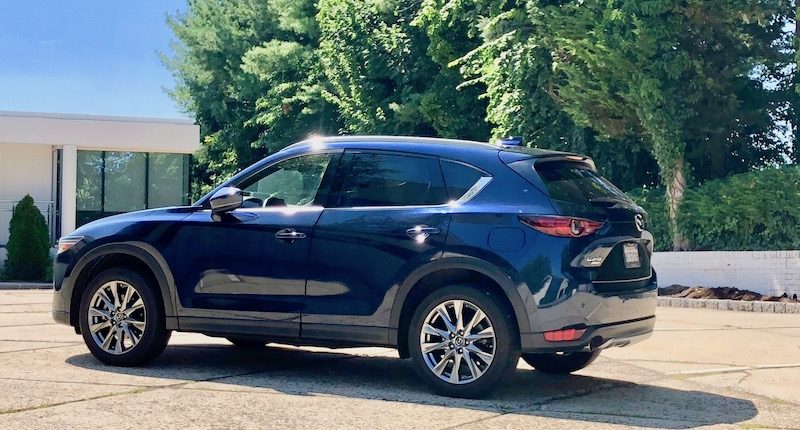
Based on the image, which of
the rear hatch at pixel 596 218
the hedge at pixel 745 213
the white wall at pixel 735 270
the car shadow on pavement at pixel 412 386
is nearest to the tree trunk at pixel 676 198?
the hedge at pixel 745 213

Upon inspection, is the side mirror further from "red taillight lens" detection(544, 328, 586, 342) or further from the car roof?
"red taillight lens" detection(544, 328, 586, 342)

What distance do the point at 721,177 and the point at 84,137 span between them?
1595 centimetres

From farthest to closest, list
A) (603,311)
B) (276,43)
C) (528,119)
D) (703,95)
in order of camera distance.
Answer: (276,43)
(528,119)
(703,95)
(603,311)

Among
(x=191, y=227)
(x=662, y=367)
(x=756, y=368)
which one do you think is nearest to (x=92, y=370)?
(x=191, y=227)

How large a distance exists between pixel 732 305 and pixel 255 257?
11.4 meters

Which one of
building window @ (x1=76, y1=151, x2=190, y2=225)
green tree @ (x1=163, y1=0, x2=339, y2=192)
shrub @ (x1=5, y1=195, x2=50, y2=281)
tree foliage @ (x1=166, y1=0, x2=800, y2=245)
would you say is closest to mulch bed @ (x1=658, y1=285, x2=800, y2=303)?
tree foliage @ (x1=166, y1=0, x2=800, y2=245)

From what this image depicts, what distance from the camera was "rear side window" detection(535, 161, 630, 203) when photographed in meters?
7.24

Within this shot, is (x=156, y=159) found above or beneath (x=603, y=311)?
above

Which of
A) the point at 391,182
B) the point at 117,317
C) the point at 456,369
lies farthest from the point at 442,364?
the point at 117,317

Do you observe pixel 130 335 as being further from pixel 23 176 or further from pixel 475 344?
pixel 23 176

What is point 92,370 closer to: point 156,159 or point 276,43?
point 156,159

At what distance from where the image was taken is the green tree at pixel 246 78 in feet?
145

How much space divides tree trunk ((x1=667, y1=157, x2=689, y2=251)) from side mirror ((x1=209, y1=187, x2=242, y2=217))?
15008 mm

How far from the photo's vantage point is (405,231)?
7332 mm
